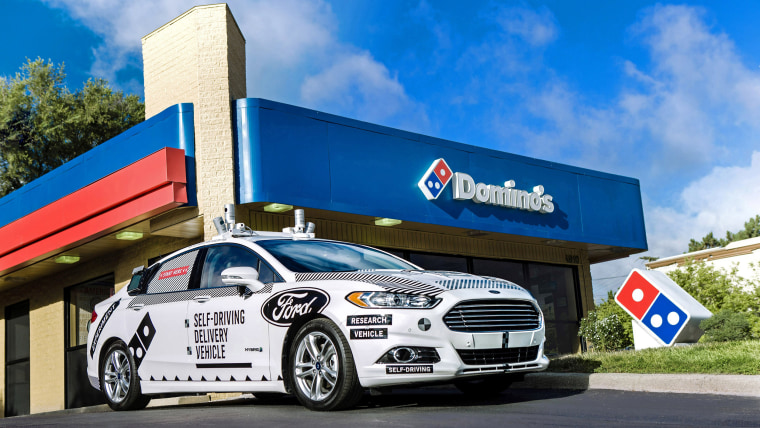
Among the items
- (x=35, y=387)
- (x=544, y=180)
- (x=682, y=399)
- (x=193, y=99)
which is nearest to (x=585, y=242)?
(x=544, y=180)

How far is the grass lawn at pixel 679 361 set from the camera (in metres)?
8.52

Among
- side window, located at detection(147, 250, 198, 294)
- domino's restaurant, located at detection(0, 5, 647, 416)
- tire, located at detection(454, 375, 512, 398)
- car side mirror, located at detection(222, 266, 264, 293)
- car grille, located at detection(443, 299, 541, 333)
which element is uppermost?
domino's restaurant, located at detection(0, 5, 647, 416)

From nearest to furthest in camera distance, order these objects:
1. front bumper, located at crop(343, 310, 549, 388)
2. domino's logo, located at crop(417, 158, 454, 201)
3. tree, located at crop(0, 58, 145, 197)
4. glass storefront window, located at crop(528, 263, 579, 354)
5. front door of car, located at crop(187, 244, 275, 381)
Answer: front bumper, located at crop(343, 310, 549, 388), front door of car, located at crop(187, 244, 275, 381), domino's logo, located at crop(417, 158, 454, 201), glass storefront window, located at crop(528, 263, 579, 354), tree, located at crop(0, 58, 145, 197)

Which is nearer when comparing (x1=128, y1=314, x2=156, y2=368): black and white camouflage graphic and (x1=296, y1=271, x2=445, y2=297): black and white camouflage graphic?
(x1=296, y1=271, x2=445, y2=297): black and white camouflage graphic

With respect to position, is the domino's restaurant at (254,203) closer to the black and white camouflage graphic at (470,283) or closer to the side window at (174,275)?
the side window at (174,275)

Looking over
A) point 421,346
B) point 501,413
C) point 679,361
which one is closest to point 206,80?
point 421,346

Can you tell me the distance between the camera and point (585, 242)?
57.8ft

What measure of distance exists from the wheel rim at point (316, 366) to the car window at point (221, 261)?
46.2 inches

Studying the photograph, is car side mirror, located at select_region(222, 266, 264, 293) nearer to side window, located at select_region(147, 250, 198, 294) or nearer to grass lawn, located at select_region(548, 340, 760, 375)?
side window, located at select_region(147, 250, 198, 294)

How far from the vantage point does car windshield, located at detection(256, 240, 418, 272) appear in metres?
Result: 7.37

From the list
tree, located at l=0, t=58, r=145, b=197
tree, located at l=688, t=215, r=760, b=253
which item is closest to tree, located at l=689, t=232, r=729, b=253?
tree, located at l=688, t=215, r=760, b=253

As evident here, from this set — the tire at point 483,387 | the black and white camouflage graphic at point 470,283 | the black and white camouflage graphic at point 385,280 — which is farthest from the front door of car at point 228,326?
the tire at point 483,387

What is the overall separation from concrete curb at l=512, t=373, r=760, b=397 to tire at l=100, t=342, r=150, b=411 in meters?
4.45

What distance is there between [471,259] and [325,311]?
1067 cm
